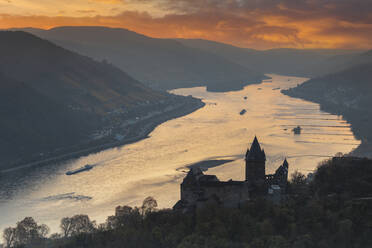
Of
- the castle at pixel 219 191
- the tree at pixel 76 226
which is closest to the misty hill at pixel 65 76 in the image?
the tree at pixel 76 226

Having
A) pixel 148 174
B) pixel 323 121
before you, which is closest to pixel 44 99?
pixel 148 174

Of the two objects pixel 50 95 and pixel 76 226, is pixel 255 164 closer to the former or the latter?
pixel 76 226

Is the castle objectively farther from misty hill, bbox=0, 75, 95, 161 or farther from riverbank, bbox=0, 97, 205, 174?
misty hill, bbox=0, 75, 95, 161

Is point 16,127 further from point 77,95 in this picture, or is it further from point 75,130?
point 77,95

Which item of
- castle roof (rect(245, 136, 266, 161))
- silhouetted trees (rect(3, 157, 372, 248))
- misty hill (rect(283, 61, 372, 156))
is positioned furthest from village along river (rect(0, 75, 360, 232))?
silhouetted trees (rect(3, 157, 372, 248))

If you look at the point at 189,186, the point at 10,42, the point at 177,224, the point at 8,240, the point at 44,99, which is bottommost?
the point at 8,240

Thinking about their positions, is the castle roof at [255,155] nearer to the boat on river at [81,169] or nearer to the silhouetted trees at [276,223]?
the silhouetted trees at [276,223]
